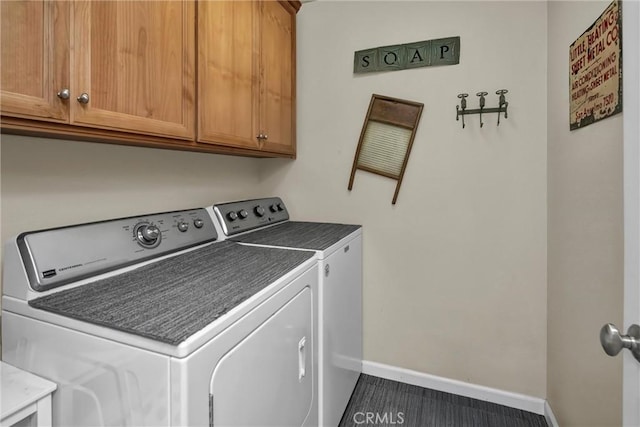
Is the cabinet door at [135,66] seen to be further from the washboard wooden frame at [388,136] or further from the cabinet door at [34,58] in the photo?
the washboard wooden frame at [388,136]

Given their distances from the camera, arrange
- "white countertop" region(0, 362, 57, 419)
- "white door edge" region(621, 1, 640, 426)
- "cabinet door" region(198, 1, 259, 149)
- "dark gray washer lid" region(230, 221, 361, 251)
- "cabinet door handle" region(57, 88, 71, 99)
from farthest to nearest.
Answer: "dark gray washer lid" region(230, 221, 361, 251), "cabinet door" region(198, 1, 259, 149), "cabinet door handle" region(57, 88, 71, 99), "white countertop" region(0, 362, 57, 419), "white door edge" region(621, 1, 640, 426)

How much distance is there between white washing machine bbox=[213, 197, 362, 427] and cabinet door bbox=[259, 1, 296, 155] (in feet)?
1.42

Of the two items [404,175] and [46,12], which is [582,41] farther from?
[46,12]

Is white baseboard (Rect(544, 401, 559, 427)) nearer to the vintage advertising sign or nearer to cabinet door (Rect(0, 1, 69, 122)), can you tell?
the vintage advertising sign

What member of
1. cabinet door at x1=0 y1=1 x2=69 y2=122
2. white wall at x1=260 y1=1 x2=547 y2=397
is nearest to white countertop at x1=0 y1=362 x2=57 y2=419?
cabinet door at x1=0 y1=1 x2=69 y2=122

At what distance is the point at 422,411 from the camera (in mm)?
1749

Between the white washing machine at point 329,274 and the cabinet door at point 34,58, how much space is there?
0.87 m

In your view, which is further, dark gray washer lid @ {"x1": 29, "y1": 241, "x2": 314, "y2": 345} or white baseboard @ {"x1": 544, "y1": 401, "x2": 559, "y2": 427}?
white baseboard @ {"x1": 544, "y1": 401, "x2": 559, "y2": 427}

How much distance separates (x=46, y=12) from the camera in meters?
0.81

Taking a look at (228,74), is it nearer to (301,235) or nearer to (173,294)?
(301,235)

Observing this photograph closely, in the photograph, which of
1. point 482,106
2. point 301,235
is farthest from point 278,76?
point 482,106

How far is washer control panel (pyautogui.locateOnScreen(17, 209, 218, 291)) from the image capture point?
0.87 m

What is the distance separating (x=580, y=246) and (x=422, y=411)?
1.19 metres

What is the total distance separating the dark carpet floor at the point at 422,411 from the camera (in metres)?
1.67
